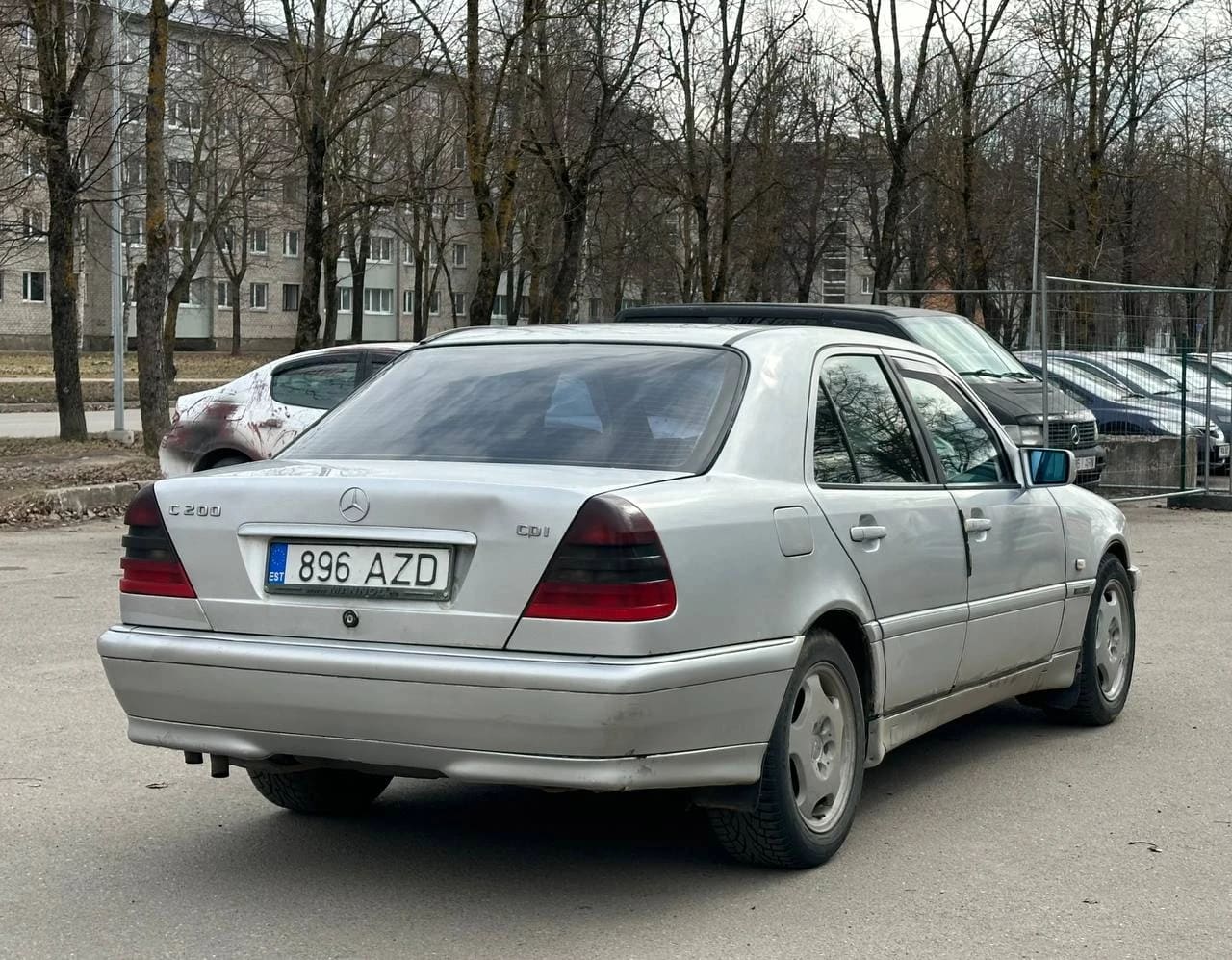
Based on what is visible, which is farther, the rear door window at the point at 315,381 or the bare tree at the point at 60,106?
the bare tree at the point at 60,106

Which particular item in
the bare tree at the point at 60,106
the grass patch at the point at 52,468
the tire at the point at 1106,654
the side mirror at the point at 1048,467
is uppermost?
the bare tree at the point at 60,106

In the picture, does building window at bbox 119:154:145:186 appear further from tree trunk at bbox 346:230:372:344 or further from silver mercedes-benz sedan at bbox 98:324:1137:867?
silver mercedes-benz sedan at bbox 98:324:1137:867

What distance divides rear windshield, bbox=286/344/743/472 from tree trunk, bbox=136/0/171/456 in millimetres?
15003

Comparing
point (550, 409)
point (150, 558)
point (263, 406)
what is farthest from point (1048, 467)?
point (263, 406)

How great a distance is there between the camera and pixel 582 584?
433 centimetres

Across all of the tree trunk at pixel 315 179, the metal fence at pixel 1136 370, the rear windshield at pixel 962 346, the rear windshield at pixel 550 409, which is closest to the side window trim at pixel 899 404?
the rear windshield at pixel 550 409

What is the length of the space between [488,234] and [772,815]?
19573mm

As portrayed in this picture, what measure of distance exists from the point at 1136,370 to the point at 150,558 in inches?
549

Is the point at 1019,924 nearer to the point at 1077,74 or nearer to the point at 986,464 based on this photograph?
the point at 986,464

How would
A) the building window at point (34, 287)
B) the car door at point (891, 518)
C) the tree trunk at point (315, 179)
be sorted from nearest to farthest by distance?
the car door at point (891, 518), the tree trunk at point (315, 179), the building window at point (34, 287)

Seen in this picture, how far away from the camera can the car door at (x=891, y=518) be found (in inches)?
205

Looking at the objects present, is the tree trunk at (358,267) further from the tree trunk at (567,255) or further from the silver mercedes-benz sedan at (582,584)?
the silver mercedes-benz sedan at (582,584)

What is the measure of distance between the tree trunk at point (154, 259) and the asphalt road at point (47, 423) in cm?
571

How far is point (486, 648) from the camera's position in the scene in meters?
4.40
